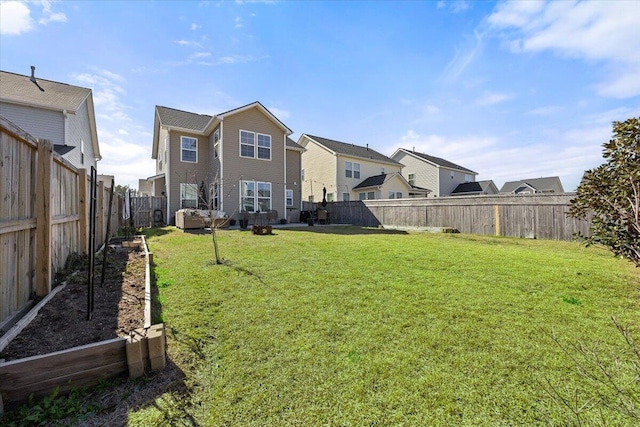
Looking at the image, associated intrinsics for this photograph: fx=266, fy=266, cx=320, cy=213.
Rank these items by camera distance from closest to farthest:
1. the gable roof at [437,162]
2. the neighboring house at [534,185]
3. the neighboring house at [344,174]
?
the neighboring house at [344,174], the gable roof at [437,162], the neighboring house at [534,185]

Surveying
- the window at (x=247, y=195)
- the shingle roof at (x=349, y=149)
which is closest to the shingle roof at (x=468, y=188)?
the shingle roof at (x=349, y=149)

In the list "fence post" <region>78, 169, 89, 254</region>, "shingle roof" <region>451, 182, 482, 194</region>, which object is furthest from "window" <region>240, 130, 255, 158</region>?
"shingle roof" <region>451, 182, 482, 194</region>

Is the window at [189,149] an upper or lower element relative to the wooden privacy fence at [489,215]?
upper

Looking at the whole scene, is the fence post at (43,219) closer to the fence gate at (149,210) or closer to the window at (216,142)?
the window at (216,142)

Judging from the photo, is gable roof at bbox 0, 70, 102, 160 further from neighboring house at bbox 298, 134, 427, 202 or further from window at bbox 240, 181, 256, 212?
neighboring house at bbox 298, 134, 427, 202

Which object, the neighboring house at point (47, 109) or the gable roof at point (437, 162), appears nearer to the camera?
the neighboring house at point (47, 109)

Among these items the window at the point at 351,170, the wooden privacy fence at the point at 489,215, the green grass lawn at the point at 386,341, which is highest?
the window at the point at 351,170

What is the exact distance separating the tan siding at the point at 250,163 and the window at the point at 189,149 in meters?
2.69

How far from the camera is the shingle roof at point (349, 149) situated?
79.1 ft

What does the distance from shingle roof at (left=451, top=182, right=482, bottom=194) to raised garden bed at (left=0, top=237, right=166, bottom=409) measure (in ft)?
103

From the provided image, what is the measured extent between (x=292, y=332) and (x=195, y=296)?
1.69 m

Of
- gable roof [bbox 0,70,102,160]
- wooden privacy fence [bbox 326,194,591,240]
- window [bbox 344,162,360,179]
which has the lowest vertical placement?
wooden privacy fence [bbox 326,194,591,240]

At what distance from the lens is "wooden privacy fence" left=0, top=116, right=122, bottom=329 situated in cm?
242

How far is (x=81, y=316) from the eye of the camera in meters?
2.79
